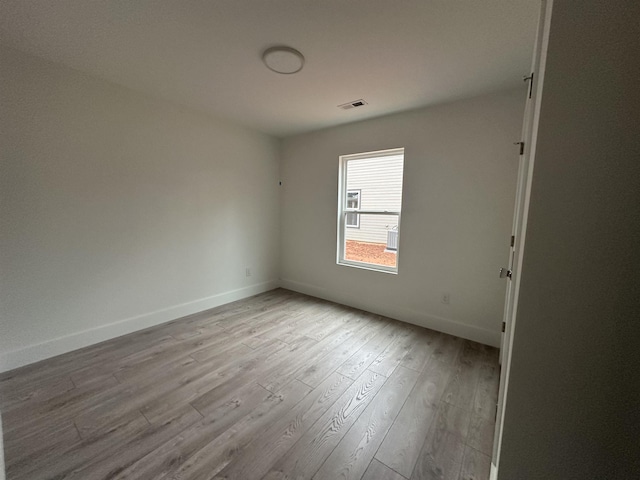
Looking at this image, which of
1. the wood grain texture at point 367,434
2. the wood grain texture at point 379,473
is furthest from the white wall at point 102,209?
the wood grain texture at point 379,473

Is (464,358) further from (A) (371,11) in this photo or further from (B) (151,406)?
(A) (371,11)

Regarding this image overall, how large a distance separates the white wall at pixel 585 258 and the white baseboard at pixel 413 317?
6.62 feet

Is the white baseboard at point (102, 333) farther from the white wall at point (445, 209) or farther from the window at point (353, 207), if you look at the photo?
the window at point (353, 207)

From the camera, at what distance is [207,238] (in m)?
3.24

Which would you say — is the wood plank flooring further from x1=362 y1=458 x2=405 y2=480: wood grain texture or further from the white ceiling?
the white ceiling

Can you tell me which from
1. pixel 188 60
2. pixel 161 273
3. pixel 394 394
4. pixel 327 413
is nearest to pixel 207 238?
pixel 161 273

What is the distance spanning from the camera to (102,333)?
7.88ft

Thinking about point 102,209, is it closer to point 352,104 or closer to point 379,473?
point 352,104

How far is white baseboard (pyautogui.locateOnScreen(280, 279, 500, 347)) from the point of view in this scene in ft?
8.28

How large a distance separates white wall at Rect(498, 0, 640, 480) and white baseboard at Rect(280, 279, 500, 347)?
2018 millimetres

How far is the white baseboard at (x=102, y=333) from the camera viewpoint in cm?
199

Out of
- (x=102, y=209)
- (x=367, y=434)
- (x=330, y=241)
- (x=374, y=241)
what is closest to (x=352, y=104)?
(x=374, y=241)

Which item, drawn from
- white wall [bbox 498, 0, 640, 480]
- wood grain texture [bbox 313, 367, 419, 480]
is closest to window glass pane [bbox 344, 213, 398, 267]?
wood grain texture [bbox 313, 367, 419, 480]

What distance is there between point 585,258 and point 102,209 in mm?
3354
